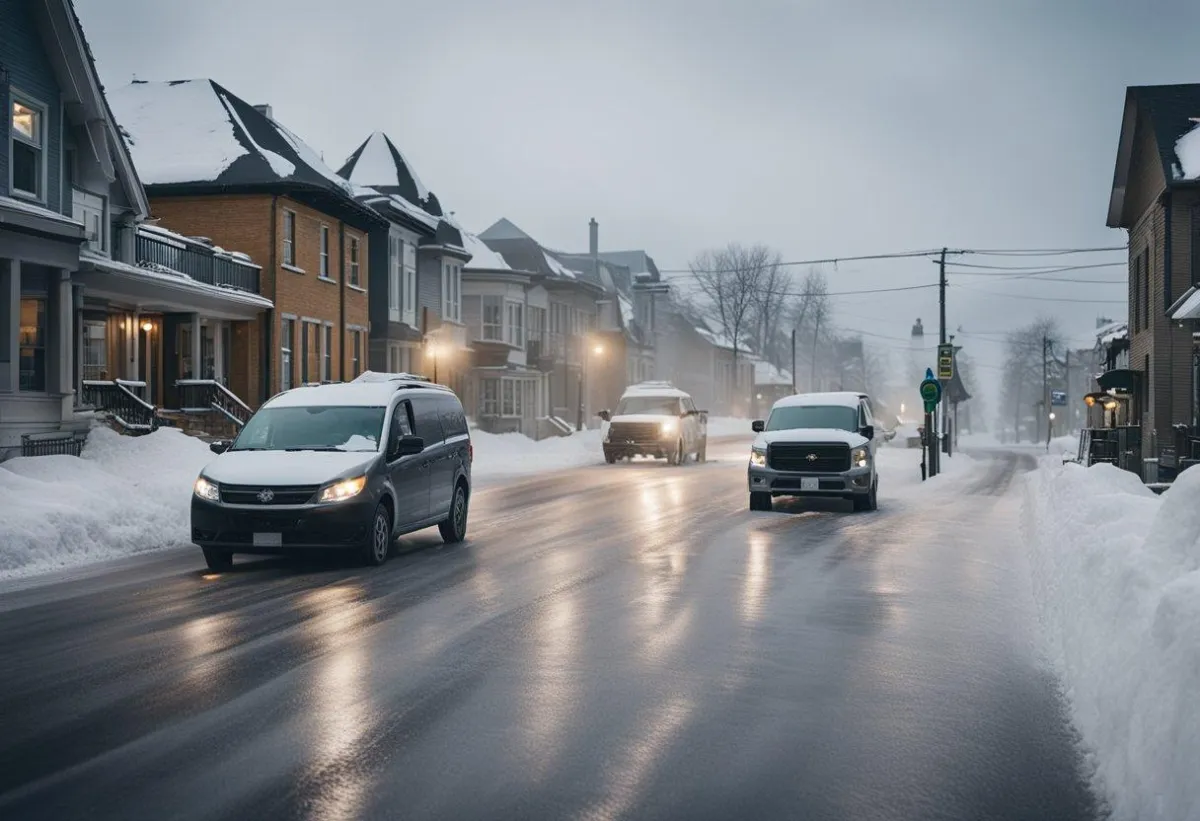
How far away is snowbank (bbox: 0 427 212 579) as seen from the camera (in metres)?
13.4

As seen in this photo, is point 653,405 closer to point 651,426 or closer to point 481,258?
point 651,426

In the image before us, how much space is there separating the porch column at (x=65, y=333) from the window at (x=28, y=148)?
200 cm

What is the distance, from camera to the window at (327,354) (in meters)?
38.7

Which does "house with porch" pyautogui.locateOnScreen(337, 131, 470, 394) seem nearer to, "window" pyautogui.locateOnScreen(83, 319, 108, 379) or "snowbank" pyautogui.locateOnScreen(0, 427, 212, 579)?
"window" pyautogui.locateOnScreen(83, 319, 108, 379)

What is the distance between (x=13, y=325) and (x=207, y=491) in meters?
11.2

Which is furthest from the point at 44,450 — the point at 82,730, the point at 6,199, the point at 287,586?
the point at 82,730

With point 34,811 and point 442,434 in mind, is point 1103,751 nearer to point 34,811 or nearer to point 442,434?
point 34,811

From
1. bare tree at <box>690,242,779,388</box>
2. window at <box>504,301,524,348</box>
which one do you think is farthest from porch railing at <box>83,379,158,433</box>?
bare tree at <box>690,242,779,388</box>

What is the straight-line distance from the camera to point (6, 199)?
69.9 ft

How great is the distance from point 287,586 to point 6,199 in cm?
1345

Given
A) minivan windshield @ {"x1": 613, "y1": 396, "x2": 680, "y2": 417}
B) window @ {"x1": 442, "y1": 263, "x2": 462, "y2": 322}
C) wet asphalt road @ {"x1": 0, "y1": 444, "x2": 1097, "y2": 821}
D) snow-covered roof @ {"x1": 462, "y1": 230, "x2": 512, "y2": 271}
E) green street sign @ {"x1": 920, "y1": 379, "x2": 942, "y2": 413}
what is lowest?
wet asphalt road @ {"x1": 0, "y1": 444, "x2": 1097, "y2": 821}

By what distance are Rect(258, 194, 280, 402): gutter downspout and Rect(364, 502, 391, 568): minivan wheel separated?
2236 cm

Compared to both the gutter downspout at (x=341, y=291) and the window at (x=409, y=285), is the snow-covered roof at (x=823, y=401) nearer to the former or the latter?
the gutter downspout at (x=341, y=291)

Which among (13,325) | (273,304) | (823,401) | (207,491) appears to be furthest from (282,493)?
(273,304)
